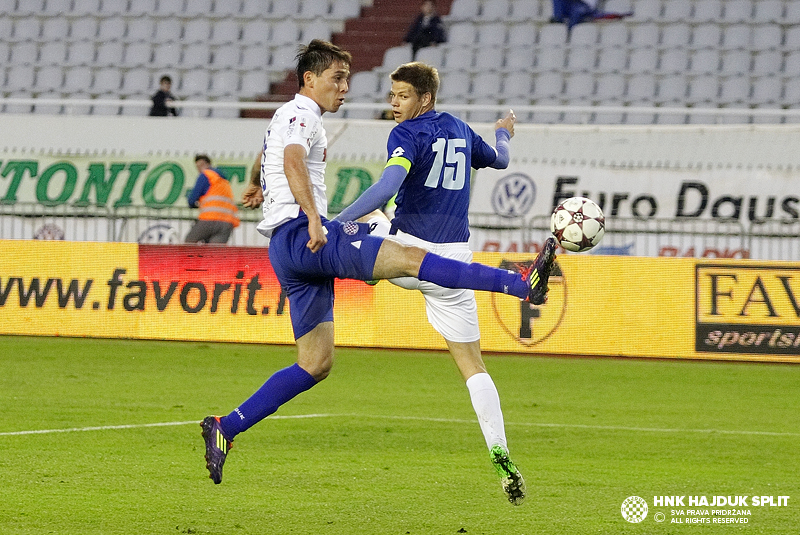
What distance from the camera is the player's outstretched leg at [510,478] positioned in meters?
6.05

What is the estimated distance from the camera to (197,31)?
2308cm

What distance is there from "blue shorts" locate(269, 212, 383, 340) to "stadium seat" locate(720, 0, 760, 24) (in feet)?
50.3

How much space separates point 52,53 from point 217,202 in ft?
23.9

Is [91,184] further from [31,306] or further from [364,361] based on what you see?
A: [364,361]

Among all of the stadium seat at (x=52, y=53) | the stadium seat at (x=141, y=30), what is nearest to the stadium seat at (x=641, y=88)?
the stadium seat at (x=141, y=30)

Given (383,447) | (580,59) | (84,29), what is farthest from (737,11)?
(383,447)

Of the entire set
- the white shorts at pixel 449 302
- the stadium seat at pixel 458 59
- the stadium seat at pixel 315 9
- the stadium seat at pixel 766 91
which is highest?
the stadium seat at pixel 315 9

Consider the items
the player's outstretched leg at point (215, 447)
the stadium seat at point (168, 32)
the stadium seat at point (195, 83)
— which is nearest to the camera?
the player's outstretched leg at point (215, 447)

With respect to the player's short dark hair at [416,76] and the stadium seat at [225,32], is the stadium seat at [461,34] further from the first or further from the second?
the player's short dark hair at [416,76]

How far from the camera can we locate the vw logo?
1802 centimetres

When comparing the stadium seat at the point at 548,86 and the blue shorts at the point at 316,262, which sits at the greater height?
the stadium seat at the point at 548,86

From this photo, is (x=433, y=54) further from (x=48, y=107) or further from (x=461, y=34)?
(x=48, y=107)

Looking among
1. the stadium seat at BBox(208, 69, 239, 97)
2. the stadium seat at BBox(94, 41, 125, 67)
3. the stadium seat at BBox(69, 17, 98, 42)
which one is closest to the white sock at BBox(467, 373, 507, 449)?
the stadium seat at BBox(208, 69, 239, 97)

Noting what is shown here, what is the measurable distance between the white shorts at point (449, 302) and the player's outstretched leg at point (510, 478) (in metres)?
0.75
